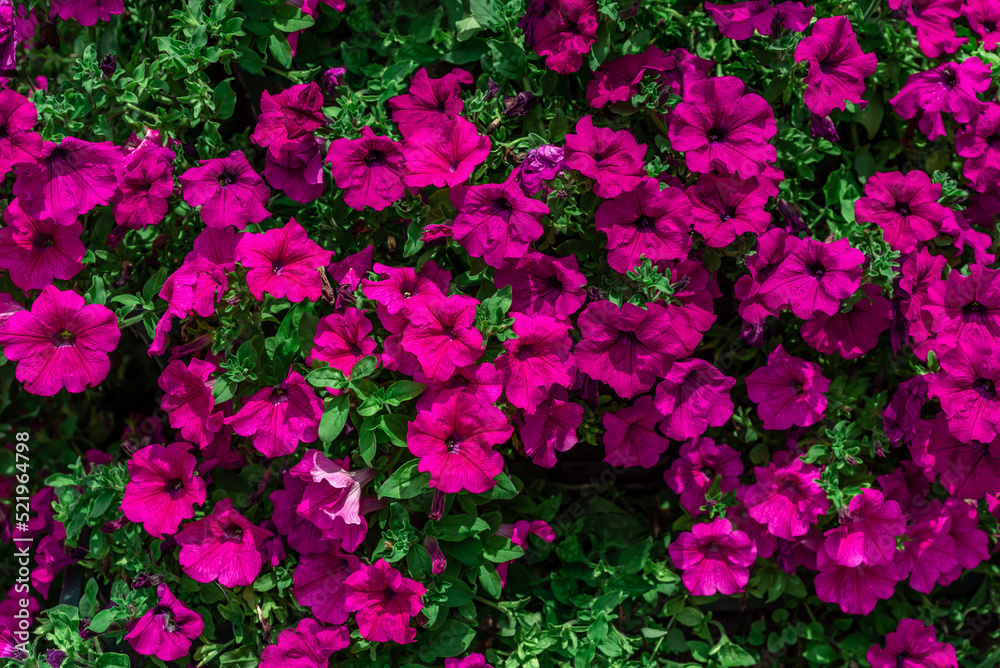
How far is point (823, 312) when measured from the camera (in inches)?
69.0

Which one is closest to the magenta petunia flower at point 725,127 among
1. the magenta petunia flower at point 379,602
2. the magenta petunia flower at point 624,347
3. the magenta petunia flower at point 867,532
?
the magenta petunia flower at point 624,347

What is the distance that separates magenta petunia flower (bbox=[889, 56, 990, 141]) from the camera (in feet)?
5.93

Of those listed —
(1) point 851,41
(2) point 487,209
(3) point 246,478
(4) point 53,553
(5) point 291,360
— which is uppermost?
(1) point 851,41

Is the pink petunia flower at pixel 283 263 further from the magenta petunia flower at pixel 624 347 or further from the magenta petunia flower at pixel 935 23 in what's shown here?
the magenta petunia flower at pixel 935 23

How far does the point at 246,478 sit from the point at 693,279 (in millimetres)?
1178

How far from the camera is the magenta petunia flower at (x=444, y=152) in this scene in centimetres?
161

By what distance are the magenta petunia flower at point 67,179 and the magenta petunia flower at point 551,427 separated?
1.06 metres

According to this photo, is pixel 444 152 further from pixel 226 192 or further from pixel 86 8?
pixel 86 8

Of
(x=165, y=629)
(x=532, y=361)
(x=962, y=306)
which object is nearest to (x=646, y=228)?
(x=532, y=361)

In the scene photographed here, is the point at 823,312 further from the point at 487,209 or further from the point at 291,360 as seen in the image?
the point at 291,360

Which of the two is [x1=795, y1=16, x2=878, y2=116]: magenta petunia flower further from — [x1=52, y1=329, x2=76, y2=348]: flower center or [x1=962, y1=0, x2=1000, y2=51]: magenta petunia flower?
[x1=52, y1=329, x2=76, y2=348]: flower center

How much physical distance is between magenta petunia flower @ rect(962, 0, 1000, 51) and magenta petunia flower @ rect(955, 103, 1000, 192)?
0.20 metres

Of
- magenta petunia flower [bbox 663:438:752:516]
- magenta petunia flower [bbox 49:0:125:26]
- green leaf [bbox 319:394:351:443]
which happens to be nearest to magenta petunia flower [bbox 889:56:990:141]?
magenta petunia flower [bbox 663:438:752:516]

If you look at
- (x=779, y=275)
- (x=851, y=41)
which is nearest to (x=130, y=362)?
(x=779, y=275)
